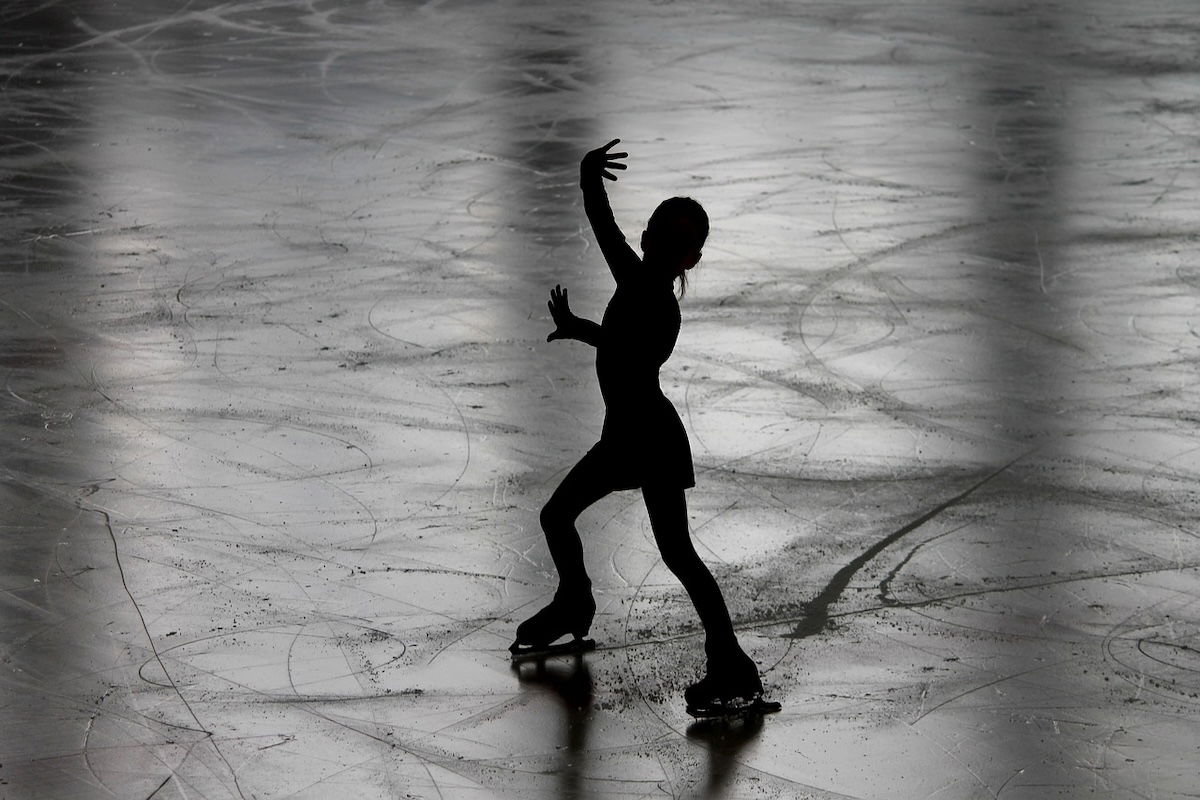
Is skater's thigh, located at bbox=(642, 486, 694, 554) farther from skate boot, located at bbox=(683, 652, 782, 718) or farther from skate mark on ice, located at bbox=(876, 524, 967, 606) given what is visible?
skate mark on ice, located at bbox=(876, 524, 967, 606)

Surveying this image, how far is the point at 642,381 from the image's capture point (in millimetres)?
5699

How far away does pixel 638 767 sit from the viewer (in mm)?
5465

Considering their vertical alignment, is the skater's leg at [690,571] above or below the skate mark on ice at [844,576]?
above

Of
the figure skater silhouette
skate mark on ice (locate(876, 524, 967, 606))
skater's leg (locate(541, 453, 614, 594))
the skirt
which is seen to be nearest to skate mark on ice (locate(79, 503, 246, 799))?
skater's leg (locate(541, 453, 614, 594))

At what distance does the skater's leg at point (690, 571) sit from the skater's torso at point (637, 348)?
0.88 ft

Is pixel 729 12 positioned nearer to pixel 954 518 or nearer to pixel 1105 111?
pixel 1105 111

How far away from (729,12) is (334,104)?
7494 millimetres

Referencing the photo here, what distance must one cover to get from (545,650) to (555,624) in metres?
0.14

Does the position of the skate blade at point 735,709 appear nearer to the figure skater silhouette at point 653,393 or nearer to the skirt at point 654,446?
the figure skater silhouette at point 653,393

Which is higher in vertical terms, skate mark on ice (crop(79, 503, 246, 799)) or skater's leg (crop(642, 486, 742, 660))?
skater's leg (crop(642, 486, 742, 660))

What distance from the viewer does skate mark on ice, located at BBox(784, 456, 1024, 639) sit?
6578 millimetres

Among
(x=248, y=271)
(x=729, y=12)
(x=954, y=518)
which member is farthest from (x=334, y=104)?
(x=954, y=518)

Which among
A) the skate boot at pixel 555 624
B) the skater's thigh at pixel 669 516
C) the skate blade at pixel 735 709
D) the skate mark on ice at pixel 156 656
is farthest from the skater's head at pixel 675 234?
the skate mark on ice at pixel 156 656

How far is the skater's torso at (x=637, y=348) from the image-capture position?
5.64 m
